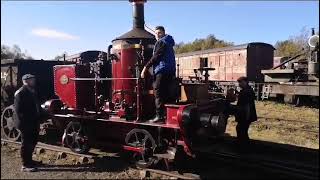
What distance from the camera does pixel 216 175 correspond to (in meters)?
7.26

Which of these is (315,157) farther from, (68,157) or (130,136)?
(68,157)

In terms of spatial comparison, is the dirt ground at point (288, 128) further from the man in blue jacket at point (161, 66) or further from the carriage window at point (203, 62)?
the carriage window at point (203, 62)

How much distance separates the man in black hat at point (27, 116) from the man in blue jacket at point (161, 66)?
2.31 m

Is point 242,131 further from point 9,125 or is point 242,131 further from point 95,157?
point 9,125

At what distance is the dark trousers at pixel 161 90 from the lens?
296 inches

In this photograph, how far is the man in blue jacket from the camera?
295 inches

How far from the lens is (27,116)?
7883mm

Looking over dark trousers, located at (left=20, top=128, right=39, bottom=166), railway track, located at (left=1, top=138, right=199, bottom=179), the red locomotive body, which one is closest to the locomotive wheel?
railway track, located at (left=1, top=138, right=199, bottom=179)

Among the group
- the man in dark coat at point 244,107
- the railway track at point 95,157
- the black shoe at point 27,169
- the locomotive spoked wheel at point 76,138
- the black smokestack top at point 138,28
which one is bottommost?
the black shoe at point 27,169

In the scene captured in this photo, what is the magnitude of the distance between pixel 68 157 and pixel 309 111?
12.9 meters

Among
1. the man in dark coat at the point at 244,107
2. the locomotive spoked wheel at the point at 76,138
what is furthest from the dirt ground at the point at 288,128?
the locomotive spoked wheel at the point at 76,138

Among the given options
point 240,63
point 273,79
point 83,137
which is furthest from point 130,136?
point 240,63

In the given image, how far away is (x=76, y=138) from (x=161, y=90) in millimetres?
2539

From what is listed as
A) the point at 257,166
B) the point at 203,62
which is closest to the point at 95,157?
the point at 257,166
